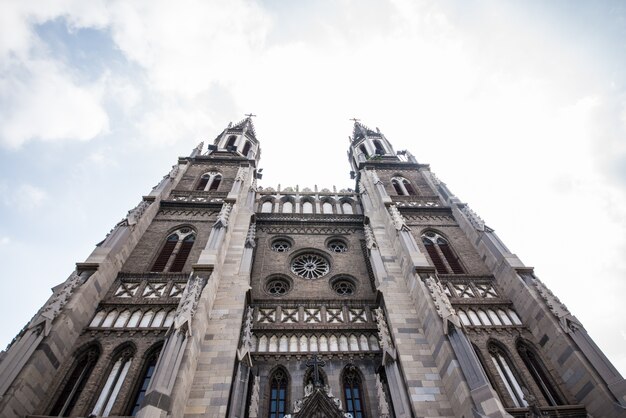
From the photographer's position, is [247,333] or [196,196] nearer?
[247,333]

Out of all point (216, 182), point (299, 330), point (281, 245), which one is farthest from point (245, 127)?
point (299, 330)

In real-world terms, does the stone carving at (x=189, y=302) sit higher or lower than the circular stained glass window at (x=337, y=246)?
lower

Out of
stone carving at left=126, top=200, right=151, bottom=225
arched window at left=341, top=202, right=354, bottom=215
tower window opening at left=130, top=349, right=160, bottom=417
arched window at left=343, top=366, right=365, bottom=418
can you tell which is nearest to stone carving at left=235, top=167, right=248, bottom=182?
stone carving at left=126, top=200, right=151, bottom=225

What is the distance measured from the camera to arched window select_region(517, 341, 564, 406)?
10.7 m

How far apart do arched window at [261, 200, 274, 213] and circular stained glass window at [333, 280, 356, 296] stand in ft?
23.6

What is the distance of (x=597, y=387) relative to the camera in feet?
32.1

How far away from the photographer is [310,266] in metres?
17.2

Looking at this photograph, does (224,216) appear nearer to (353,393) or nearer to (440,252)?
(353,393)

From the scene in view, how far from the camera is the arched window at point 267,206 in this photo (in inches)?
846

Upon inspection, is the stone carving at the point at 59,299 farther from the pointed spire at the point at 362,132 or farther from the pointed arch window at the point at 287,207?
the pointed spire at the point at 362,132

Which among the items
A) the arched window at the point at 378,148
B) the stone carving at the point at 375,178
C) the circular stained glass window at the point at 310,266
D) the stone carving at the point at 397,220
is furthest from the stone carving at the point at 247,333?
the arched window at the point at 378,148

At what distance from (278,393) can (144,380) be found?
13.3 feet

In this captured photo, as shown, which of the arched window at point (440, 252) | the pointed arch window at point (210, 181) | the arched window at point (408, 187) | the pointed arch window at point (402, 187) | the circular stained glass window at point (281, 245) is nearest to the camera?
the arched window at point (440, 252)

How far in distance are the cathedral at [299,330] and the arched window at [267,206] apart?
228 cm
